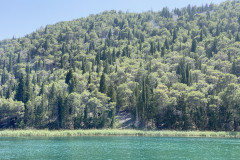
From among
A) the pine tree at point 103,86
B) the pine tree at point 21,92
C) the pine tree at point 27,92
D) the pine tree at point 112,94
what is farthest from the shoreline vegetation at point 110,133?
the pine tree at point 21,92

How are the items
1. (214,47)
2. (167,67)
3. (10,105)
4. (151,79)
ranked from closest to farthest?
(10,105)
(151,79)
(167,67)
(214,47)

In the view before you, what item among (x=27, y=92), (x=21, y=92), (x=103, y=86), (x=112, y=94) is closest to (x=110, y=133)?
(x=112, y=94)

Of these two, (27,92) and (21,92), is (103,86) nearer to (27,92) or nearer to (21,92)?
(27,92)

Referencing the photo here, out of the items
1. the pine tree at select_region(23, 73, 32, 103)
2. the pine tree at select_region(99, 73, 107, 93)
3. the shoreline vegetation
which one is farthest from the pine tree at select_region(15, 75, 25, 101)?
the shoreline vegetation

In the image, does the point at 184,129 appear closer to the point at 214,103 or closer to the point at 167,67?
the point at 214,103

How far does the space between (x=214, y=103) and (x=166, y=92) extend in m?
15.1

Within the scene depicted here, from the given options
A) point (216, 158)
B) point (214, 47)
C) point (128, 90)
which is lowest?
point (216, 158)

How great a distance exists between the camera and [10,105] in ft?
299

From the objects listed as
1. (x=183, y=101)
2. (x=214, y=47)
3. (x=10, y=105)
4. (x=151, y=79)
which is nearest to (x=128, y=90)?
(x=151, y=79)

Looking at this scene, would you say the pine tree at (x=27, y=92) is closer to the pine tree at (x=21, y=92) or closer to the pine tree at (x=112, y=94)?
the pine tree at (x=21, y=92)

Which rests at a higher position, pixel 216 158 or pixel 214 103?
pixel 214 103

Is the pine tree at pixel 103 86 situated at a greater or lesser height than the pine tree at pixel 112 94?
greater

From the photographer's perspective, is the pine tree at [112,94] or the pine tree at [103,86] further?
the pine tree at [103,86]

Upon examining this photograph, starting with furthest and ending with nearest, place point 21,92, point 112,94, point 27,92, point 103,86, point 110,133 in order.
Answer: point 103,86
point 21,92
point 27,92
point 112,94
point 110,133
